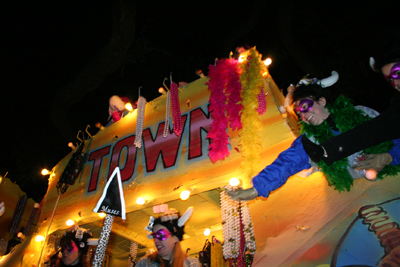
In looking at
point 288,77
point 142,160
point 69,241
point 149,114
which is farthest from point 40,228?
point 288,77

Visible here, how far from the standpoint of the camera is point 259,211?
306 cm

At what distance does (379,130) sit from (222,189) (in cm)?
210

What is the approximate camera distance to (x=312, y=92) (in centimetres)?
255

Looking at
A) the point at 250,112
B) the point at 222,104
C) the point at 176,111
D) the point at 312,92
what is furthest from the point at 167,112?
the point at 312,92

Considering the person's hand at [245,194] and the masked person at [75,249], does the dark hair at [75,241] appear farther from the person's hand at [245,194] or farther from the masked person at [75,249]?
the person's hand at [245,194]

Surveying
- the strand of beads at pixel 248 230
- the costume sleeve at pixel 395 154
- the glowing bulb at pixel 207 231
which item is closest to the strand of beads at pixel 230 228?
the strand of beads at pixel 248 230

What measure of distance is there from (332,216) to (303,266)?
21.8 inches

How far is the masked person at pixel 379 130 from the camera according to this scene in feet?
6.10

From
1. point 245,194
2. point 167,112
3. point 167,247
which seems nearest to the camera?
point 245,194

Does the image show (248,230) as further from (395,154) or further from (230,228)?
(395,154)

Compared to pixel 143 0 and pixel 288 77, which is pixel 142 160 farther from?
pixel 288 77

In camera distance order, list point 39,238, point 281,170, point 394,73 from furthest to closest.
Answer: point 39,238, point 281,170, point 394,73

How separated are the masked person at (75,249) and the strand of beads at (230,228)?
1.90 meters

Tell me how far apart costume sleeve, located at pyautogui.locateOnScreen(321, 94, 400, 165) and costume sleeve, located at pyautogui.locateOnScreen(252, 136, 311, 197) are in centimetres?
40
